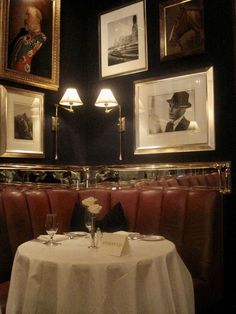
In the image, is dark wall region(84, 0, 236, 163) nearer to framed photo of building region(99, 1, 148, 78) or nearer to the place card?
framed photo of building region(99, 1, 148, 78)

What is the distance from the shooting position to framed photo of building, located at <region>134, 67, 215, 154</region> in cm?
395

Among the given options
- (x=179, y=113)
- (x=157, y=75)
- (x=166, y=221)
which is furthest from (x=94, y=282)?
(x=157, y=75)

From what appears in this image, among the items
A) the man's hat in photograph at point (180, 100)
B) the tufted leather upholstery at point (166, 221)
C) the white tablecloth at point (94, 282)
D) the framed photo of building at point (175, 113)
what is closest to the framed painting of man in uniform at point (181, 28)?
the framed photo of building at point (175, 113)

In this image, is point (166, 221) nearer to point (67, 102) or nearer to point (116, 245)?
point (116, 245)

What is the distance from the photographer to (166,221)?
10.2 feet

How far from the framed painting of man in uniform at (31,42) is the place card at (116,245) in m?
2.76

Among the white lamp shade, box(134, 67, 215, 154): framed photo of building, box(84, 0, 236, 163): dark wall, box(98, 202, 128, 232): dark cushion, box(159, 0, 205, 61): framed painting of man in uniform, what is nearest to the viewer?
box(98, 202, 128, 232): dark cushion

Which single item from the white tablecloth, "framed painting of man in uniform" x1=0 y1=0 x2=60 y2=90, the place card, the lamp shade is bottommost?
the white tablecloth

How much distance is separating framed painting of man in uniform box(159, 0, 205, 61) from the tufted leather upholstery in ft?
5.78

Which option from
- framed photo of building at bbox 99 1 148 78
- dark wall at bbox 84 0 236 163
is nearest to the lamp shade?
dark wall at bbox 84 0 236 163

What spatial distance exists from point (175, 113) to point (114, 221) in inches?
62.8

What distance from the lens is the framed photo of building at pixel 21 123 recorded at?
403 cm

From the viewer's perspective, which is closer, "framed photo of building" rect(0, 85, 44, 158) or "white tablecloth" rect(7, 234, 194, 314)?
"white tablecloth" rect(7, 234, 194, 314)

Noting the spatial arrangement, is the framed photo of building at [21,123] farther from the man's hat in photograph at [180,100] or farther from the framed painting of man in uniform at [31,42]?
the man's hat in photograph at [180,100]
